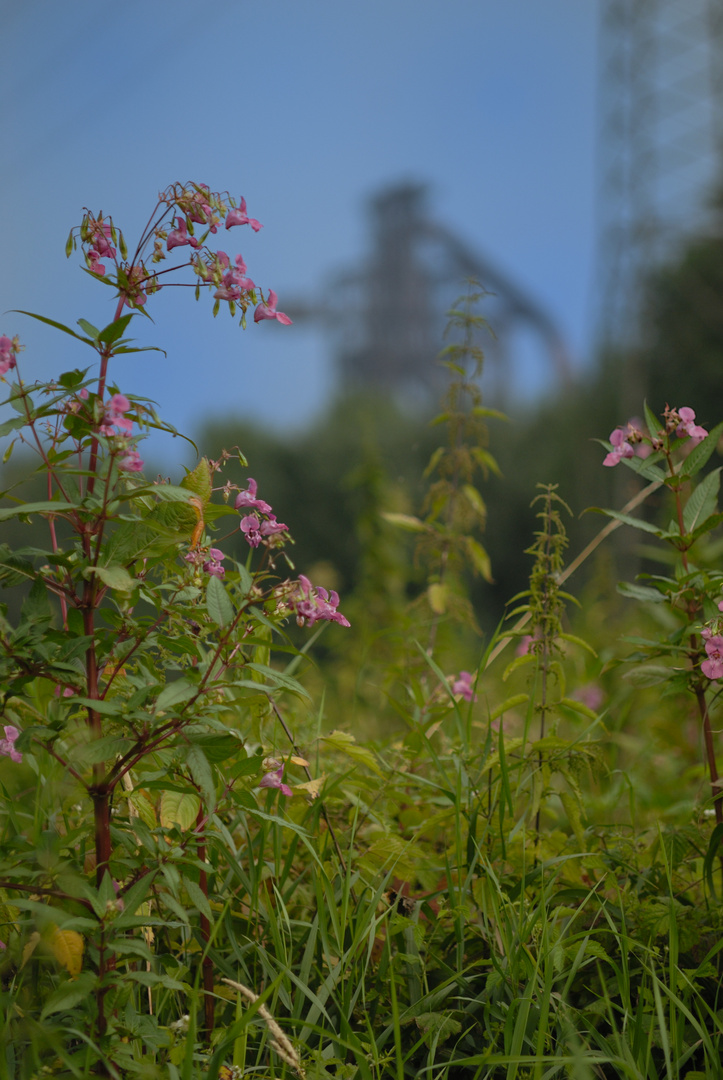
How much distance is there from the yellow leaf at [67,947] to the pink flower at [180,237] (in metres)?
0.79

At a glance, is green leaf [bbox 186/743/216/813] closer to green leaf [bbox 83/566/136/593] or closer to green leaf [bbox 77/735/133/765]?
green leaf [bbox 77/735/133/765]

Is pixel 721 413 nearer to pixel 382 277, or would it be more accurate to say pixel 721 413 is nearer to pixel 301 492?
pixel 301 492

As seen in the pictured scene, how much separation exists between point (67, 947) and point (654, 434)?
3.43 feet

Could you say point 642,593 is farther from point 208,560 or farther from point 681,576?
point 208,560

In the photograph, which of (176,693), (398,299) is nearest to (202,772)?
(176,693)

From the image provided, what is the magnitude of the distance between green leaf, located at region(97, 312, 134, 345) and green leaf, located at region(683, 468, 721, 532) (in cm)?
91

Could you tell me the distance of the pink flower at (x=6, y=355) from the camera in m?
0.96

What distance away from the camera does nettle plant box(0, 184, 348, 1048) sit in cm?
86

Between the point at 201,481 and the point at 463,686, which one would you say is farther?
the point at 463,686

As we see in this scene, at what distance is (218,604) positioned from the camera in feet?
2.99

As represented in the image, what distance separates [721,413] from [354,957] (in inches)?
314

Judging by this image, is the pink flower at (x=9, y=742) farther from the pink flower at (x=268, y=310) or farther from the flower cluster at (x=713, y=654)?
the flower cluster at (x=713, y=654)

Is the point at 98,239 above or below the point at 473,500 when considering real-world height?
above

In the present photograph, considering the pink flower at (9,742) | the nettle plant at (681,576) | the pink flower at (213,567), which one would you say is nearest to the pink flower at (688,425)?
the nettle plant at (681,576)
